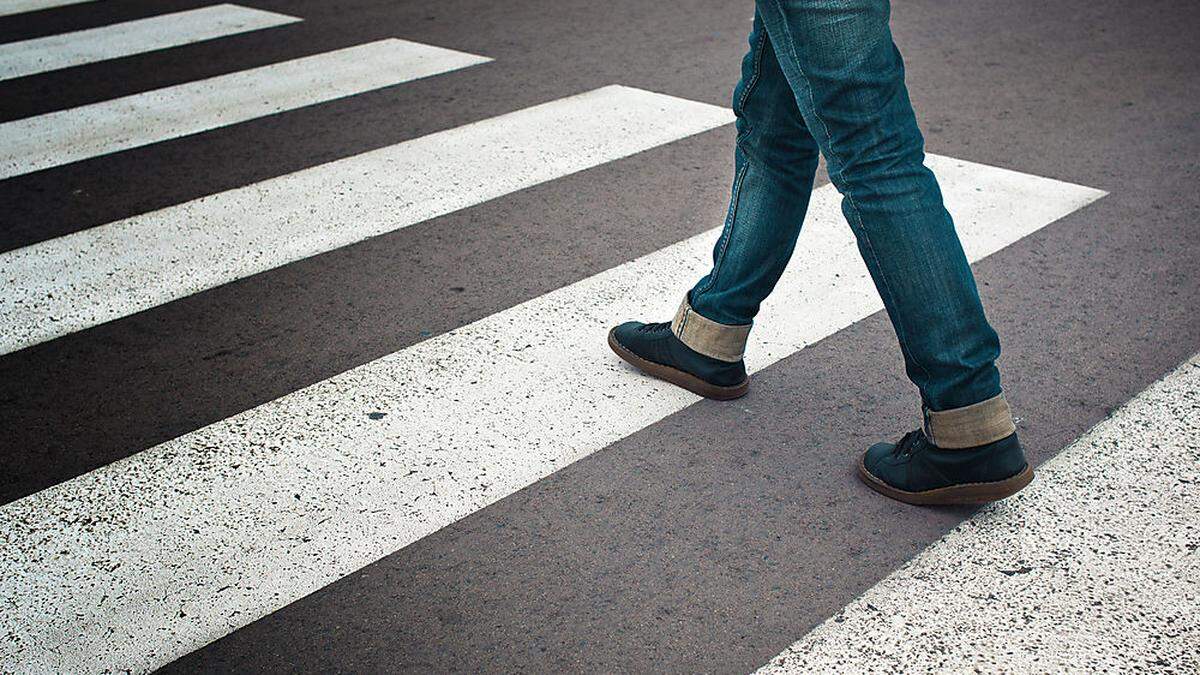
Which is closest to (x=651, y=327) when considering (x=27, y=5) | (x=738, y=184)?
(x=738, y=184)

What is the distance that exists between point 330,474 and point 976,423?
4.51 feet

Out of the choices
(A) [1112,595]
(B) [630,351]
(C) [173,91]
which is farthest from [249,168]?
(A) [1112,595]

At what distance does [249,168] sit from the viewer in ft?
15.4

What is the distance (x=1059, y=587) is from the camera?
7.37ft

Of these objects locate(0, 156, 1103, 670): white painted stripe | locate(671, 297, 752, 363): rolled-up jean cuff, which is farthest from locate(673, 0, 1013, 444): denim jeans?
locate(0, 156, 1103, 670): white painted stripe

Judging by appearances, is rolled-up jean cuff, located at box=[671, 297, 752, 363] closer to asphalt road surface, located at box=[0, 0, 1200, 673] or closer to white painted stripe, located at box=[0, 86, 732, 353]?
asphalt road surface, located at box=[0, 0, 1200, 673]

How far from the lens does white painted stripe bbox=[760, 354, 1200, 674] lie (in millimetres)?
2070

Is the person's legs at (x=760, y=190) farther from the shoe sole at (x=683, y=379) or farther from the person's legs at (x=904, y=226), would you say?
the person's legs at (x=904, y=226)

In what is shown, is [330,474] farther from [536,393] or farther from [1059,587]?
[1059,587]

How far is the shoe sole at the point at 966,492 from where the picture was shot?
245 cm

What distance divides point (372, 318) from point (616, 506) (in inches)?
47.6

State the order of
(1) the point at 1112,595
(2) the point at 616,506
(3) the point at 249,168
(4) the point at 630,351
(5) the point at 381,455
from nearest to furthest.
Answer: (1) the point at 1112,595
(2) the point at 616,506
(5) the point at 381,455
(4) the point at 630,351
(3) the point at 249,168

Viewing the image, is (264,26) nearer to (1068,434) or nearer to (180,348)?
(180,348)

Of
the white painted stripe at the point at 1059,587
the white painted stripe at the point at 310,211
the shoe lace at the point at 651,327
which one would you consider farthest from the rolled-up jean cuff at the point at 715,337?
the white painted stripe at the point at 310,211
